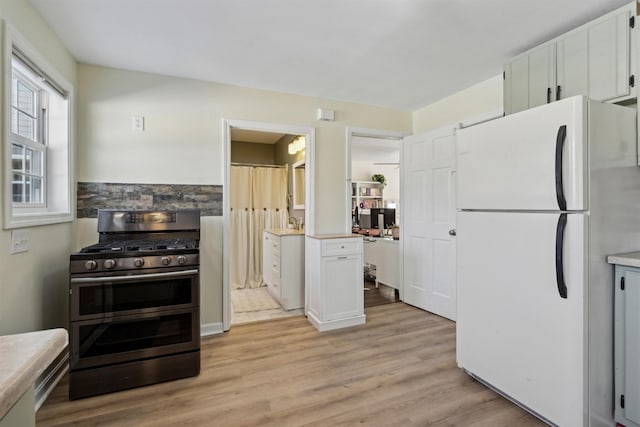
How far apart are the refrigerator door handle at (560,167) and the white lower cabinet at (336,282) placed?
1.87m

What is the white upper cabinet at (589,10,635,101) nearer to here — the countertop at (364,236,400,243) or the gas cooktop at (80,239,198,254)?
the countertop at (364,236,400,243)

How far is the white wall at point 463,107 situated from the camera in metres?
2.95

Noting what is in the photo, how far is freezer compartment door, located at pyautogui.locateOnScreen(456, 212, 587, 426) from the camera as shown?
5.19 ft

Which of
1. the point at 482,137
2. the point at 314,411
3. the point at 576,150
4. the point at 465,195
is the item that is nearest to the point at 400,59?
the point at 482,137

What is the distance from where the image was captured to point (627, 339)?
1.61 m

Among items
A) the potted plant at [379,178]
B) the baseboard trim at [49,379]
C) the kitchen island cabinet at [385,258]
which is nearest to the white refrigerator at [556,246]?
the kitchen island cabinet at [385,258]

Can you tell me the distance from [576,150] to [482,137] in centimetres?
56

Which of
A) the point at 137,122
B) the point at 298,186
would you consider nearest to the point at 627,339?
the point at 137,122

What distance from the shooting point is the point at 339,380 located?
2.18 metres

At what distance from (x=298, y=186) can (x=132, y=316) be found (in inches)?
A: 123

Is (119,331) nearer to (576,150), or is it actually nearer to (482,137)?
(482,137)

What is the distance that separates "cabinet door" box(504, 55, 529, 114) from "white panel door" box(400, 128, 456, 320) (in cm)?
72

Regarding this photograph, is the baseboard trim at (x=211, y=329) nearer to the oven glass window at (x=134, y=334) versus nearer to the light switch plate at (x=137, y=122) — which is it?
the oven glass window at (x=134, y=334)

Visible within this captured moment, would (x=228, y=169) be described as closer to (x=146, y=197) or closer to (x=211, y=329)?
(x=146, y=197)
